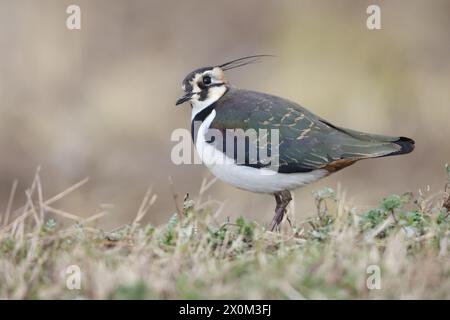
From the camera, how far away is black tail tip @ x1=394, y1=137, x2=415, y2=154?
6.27 m

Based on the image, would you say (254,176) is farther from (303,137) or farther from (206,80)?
(206,80)

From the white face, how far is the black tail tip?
4.94 feet

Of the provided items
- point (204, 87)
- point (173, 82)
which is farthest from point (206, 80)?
point (173, 82)

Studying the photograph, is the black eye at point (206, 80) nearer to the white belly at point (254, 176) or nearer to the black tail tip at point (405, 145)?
the white belly at point (254, 176)

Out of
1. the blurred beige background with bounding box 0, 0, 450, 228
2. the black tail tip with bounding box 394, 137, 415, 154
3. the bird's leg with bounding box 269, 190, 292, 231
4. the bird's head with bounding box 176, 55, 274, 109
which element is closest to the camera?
the black tail tip with bounding box 394, 137, 415, 154

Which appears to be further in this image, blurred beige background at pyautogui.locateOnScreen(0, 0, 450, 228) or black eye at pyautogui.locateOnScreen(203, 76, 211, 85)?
blurred beige background at pyautogui.locateOnScreen(0, 0, 450, 228)

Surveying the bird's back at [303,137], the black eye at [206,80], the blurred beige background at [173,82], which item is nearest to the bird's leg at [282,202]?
the bird's back at [303,137]

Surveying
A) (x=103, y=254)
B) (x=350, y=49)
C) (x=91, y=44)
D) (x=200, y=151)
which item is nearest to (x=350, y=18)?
(x=350, y=49)

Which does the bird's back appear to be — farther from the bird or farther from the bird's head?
the bird's head

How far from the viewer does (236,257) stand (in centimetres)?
505

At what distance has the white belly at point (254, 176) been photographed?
6301 mm

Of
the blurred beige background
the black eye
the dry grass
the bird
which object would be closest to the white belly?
the bird

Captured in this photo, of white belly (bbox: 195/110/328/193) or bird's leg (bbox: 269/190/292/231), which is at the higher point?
white belly (bbox: 195/110/328/193)

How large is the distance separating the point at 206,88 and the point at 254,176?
102cm
